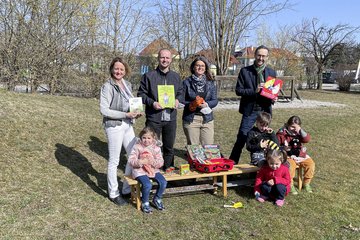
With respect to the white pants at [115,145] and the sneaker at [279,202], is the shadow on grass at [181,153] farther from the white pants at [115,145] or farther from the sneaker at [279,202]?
the sneaker at [279,202]

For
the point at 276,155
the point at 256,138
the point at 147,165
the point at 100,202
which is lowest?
the point at 100,202

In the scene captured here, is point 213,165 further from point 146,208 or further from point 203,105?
point 146,208

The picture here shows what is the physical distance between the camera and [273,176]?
14.6ft

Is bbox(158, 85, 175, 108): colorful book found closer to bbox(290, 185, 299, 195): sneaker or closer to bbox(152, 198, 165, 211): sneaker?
bbox(152, 198, 165, 211): sneaker

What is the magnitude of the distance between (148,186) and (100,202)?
790 millimetres

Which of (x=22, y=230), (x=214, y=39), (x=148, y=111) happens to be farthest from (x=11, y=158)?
(x=214, y=39)

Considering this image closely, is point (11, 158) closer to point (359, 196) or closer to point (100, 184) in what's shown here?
point (100, 184)

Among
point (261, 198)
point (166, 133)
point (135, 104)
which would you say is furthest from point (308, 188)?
point (135, 104)

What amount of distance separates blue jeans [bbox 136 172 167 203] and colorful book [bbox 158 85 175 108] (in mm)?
951

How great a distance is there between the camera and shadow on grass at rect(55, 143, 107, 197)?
4945 millimetres

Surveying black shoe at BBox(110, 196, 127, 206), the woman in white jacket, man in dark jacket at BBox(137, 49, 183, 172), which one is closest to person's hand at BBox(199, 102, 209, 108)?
man in dark jacket at BBox(137, 49, 183, 172)

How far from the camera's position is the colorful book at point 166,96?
456 cm

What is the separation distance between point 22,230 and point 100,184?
1514 millimetres

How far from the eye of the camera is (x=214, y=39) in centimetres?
1939
